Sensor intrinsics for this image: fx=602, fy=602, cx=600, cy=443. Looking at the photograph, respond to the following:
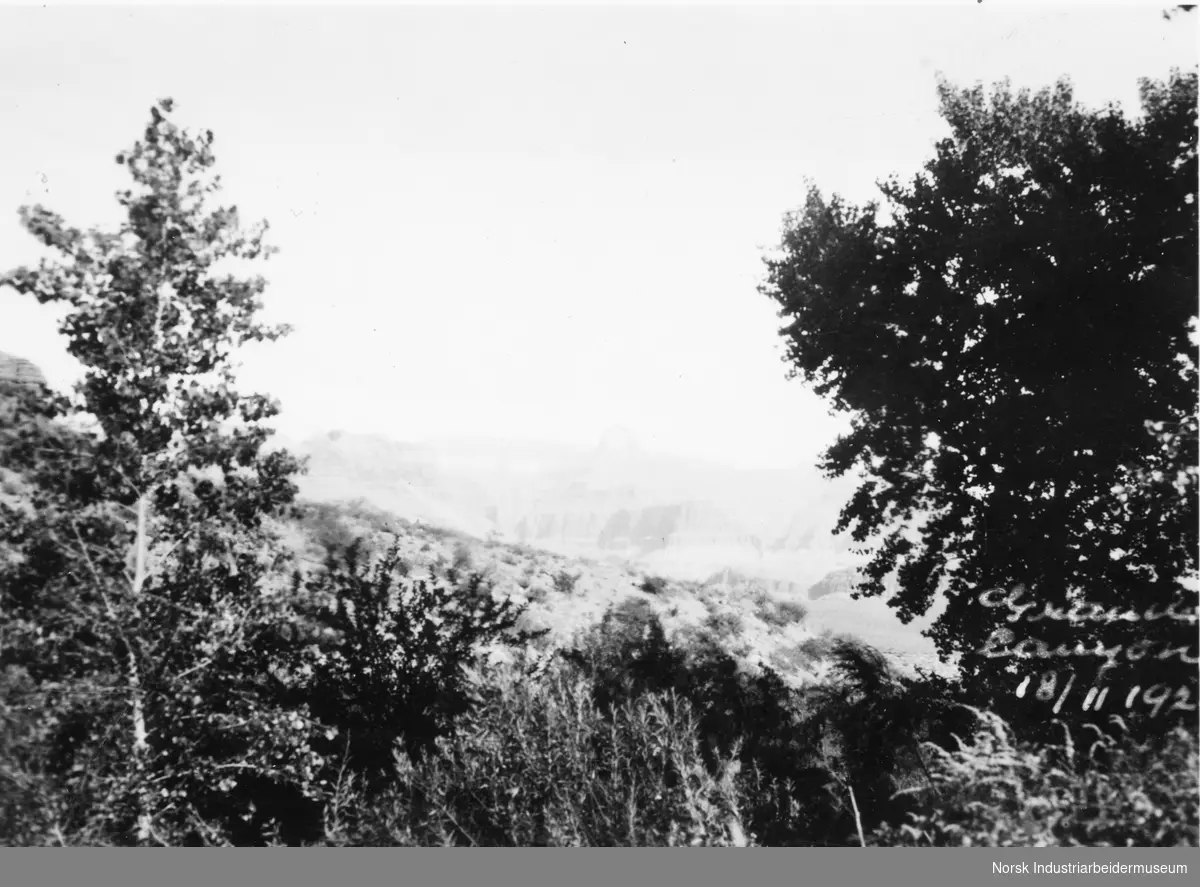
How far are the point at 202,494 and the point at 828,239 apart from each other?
985cm

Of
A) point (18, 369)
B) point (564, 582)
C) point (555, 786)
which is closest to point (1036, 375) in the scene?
point (555, 786)

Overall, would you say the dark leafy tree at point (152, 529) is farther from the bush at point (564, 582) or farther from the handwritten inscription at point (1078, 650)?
the bush at point (564, 582)

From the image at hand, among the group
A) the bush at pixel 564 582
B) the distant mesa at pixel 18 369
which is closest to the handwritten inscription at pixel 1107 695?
the bush at pixel 564 582

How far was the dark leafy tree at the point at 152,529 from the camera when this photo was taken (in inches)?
229

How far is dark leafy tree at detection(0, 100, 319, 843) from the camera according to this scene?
5824 millimetres

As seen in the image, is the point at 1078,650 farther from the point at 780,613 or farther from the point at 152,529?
the point at 780,613

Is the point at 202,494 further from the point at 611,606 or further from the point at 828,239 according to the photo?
the point at 611,606

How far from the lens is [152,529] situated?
651cm

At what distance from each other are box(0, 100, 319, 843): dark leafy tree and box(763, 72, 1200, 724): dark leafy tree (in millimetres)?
8711

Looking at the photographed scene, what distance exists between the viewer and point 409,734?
8547 millimetres

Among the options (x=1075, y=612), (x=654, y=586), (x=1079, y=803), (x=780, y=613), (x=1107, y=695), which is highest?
(x=1075, y=612)

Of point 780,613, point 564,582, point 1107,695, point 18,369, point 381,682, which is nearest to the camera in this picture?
point 1107,695

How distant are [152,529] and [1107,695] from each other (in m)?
11.9
